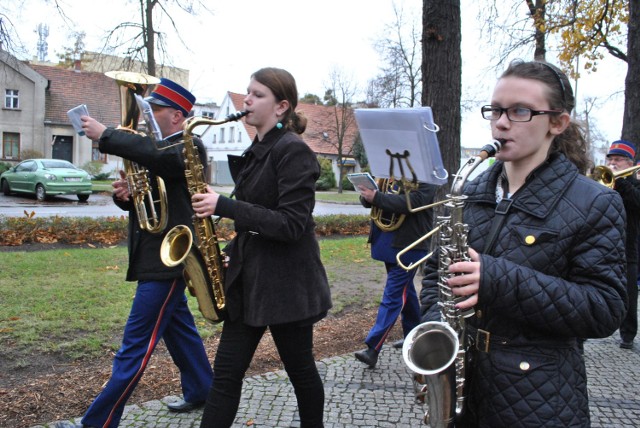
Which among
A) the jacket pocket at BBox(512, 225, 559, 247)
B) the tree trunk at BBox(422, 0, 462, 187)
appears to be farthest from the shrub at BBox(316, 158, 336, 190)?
the jacket pocket at BBox(512, 225, 559, 247)

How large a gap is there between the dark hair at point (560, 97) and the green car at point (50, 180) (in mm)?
20997

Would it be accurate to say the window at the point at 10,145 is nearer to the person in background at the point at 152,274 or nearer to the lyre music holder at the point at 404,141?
the person in background at the point at 152,274

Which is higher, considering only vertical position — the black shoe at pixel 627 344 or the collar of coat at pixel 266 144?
the collar of coat at pixel 266 144

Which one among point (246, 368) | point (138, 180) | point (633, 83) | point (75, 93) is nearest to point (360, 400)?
point (246, 368)

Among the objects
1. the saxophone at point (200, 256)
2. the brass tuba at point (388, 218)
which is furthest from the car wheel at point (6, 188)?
the saxophone at point (200, 256)

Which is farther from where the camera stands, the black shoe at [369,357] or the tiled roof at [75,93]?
the tiled roof at [75,93]

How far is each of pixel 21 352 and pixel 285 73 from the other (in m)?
3.27

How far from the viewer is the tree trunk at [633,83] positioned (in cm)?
887

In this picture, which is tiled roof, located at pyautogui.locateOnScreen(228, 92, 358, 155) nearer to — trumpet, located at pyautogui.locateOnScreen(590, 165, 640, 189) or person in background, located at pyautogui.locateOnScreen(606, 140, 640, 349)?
trumpet, located at pyautogui.locateOnScreen(590, 165, 640, 189)

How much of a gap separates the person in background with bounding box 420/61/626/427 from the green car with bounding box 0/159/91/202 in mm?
20986

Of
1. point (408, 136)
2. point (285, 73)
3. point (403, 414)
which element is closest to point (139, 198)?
point (285, 73)

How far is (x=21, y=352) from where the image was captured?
4.53 m

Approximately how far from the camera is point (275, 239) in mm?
2768

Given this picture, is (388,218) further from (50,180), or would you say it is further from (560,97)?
(50,180)
